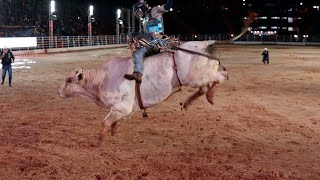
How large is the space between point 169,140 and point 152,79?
3.50 meters

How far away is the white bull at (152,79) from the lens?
20.5ft

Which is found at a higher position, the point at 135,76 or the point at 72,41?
the point at 72,41

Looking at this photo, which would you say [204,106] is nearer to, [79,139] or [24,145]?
[79,139]

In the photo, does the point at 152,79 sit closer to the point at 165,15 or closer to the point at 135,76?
the point at 135,76

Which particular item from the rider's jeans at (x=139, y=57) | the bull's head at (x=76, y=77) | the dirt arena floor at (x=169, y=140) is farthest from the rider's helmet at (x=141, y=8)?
the dirt arena floor at (x=169, y=140)

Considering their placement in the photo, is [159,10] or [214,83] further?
[214,83]

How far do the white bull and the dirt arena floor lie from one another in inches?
53.5

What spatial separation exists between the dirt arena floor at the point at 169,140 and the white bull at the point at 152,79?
4.46ft

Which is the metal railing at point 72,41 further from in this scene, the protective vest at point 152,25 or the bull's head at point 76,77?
the protective vest at point 152,25

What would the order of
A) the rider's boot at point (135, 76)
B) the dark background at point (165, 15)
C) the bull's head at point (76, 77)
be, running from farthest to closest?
the dark background at point (165, 15) < the bull's head at point (76, 77) < the rider's boot at point (135, 76)

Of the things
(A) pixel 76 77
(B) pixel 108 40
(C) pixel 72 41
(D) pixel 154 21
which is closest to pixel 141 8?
(D) pixel 154 21

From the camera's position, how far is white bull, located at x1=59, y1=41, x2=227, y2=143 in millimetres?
6234

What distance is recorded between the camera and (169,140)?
31.1 ft

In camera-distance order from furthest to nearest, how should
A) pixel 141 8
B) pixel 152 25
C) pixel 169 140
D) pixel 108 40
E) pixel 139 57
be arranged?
pixel 108 40
pixel 169 140
pixel 152 25
pixel 141 8
pixel 139 57
